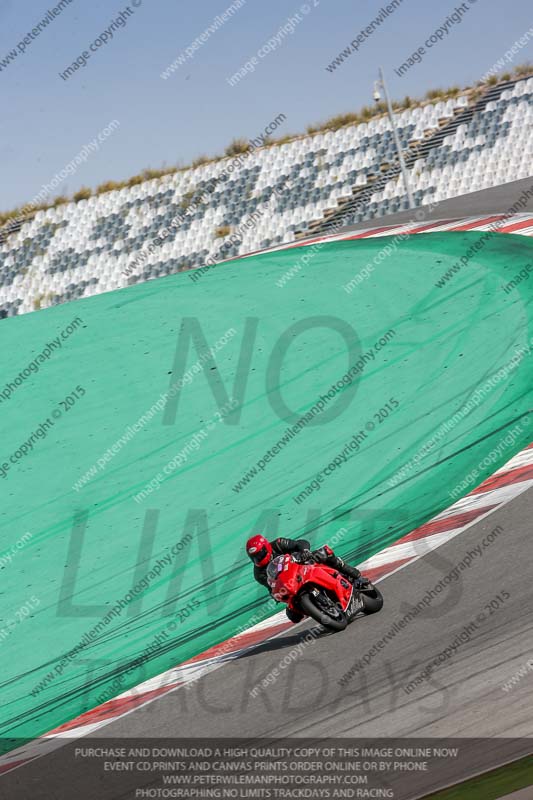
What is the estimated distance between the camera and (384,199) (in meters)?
21.8

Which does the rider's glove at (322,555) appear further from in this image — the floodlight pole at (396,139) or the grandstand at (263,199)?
the grandstand at (263,199)

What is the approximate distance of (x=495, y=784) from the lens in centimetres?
431

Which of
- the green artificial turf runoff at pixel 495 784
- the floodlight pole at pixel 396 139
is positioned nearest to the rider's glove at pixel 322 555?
the green artificial turf runoff at pixel 495 784

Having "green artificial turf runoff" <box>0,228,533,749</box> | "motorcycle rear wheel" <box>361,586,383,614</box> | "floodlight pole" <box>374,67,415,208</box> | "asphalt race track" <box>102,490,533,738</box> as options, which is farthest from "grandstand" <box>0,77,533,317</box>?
"motorcycle rear wheel" <box>361,586,383,614</box>

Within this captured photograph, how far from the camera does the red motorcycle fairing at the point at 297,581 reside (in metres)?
6.63

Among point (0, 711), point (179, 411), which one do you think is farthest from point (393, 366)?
point (0, 711)

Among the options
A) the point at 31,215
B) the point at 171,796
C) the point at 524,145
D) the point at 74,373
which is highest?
the point at 31,215

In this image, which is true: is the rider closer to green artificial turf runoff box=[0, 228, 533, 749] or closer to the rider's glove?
the rider's glove

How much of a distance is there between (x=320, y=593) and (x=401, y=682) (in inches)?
47.1

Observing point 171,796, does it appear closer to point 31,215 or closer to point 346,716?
point 346,716

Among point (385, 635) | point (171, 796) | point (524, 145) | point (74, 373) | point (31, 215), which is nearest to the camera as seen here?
point (171, 796)

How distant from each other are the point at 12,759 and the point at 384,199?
17.6 meters

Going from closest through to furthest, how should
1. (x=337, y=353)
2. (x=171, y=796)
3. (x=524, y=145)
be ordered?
(x=171, y=796) < (x=337, y=353) < (x=524, y=145)

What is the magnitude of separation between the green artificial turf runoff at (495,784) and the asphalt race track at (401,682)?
0.12 meters
